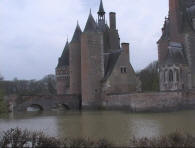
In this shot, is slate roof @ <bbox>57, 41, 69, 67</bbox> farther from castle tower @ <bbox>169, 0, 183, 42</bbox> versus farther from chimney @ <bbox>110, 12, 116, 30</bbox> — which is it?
castle tower @ <bbox>169, 0, 183, 42</bbox>

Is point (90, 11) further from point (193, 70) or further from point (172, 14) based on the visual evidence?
point (193, 70)

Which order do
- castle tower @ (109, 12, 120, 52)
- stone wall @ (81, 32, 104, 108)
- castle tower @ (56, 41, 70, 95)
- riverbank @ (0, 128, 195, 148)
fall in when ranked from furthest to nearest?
castle tower @ (56, 41, 70, 95), castle tower @ (109, 12, 120, 52), stone wall @ (81, 32, 104, 108), riverbank @ (0, 128, 195, 148)

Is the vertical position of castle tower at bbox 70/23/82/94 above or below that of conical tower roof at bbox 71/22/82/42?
below

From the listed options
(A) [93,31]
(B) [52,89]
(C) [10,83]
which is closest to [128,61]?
(A) [93,31]

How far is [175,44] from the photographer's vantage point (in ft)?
127

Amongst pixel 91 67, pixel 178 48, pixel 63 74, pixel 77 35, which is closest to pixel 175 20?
pixel 178 48

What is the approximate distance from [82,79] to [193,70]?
41.9 ft

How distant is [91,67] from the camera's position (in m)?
39.0

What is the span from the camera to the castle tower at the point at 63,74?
50678 mm

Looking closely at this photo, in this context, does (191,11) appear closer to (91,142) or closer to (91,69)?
(91,69)

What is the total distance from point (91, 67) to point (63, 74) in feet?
42.4

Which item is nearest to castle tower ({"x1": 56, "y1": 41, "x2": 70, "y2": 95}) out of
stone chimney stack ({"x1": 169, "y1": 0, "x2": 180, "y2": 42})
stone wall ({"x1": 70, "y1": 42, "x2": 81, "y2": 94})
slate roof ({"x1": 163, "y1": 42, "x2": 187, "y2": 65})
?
stone wall ({"x1": 70, "y1": 42, "x2": 81, "y2": 94})

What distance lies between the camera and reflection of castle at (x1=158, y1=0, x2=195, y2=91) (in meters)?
37.2

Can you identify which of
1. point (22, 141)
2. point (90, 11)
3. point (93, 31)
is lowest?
point (22, 141)
